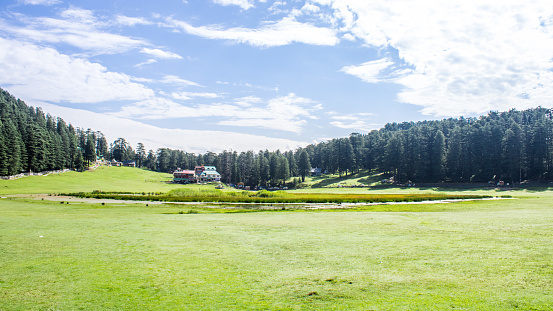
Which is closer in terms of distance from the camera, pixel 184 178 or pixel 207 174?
pixel 184 178

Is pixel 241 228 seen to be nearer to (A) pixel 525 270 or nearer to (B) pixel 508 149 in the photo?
(A) pixel 525 270

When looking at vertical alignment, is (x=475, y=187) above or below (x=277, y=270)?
below

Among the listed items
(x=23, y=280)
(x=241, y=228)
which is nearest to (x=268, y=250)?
(x=241, y=228)

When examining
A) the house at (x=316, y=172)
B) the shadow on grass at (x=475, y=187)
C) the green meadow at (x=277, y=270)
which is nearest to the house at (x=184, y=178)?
the house at (x=316, y=172)

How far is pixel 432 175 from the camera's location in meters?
95.7

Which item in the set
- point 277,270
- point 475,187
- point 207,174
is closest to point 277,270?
point 277,270

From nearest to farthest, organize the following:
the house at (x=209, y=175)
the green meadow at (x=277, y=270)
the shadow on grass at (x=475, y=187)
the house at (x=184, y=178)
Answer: the green meadow at (x=277, y=270) → the shadow on grass at (x=475, y=187) → the house at (x=184, y=178) → the house at (x=209, y=175)

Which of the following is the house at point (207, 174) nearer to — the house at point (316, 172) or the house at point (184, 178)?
the house at point (184, 178)

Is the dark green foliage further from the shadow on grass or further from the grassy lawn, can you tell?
the shadow on grass

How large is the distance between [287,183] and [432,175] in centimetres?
5372

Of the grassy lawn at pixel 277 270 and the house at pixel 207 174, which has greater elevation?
the house at pixel 207 174

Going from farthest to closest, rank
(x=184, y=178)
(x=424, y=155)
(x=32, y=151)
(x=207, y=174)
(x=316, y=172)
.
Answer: (x=316, y=172), (x=207, y=174), (x=184, y=178), (x=424, y=155), (x=32, y=151)

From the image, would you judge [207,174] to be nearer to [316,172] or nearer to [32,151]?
[316,172]

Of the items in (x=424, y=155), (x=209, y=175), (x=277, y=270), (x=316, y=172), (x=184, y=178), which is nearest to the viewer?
(x=277, y=270)
